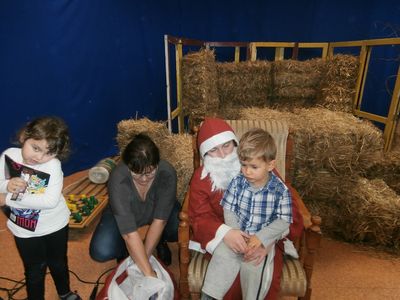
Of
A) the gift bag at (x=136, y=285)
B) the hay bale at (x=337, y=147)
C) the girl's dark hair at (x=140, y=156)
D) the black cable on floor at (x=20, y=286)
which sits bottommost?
the black cable on floor at (x=20, y=286)

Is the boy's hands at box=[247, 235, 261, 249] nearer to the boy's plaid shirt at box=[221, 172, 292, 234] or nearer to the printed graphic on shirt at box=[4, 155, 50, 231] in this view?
the boy's plaid shirt at box=[221, 172, 292, 234]

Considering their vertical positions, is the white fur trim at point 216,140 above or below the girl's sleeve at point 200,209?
above

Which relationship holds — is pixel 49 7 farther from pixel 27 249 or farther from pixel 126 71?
pixel 27 249

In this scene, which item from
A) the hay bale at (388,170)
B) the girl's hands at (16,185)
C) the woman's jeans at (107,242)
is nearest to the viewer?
the girl's hands at (16,185)

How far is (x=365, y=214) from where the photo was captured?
2678mm

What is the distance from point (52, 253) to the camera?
1.80 meters

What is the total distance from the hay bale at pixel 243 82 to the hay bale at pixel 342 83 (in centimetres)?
104

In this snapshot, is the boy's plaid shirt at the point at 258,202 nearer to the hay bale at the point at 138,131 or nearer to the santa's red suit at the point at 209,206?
the santa's red suit at the point at 209,206

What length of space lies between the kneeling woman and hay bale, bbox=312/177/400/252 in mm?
1662

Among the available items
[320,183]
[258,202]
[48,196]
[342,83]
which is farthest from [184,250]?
[342,83]

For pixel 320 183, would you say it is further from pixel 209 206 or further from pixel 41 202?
pixel 41 202

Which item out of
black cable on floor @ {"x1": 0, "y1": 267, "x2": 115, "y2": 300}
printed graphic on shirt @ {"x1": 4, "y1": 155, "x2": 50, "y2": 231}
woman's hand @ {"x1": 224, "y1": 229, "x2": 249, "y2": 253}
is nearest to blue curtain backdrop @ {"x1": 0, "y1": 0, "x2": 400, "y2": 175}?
black cable on floor @ {"x1": 0, "y1": 267, "x2": 115, "y2": 300}

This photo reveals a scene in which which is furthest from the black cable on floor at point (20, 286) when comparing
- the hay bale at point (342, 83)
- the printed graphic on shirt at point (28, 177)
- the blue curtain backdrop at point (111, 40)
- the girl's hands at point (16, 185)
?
the hay bale at point (342, 83)

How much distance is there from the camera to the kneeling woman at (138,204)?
169 centimetres
